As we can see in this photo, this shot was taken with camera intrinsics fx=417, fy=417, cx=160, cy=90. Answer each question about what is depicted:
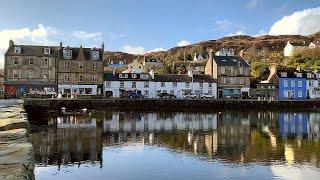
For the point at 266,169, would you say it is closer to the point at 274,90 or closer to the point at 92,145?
the point at 92,145

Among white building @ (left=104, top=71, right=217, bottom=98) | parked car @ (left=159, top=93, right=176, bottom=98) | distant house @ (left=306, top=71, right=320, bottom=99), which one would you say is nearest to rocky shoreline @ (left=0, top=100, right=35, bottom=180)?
white building @ (left=104, top=71, right=217, bottom=98)

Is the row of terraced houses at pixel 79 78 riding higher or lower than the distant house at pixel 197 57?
lower

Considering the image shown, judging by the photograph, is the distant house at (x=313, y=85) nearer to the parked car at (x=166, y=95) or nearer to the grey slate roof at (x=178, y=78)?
the grey slate roof at (x=178, y=78)

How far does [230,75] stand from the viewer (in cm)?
8750

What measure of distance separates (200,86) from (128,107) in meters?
21.8

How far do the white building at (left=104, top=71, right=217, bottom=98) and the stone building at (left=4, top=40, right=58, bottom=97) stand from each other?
10.8 metres

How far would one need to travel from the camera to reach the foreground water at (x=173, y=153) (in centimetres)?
1916

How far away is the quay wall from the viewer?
64188 millimetres

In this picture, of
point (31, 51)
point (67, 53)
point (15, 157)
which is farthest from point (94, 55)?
point (15, 157)

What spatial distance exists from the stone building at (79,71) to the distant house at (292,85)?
3874cm

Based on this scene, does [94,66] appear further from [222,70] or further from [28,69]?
[222,70]

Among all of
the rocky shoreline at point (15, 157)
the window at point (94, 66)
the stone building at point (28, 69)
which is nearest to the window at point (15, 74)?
the stone building at point (28, 69)

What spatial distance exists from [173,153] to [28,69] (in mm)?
57117

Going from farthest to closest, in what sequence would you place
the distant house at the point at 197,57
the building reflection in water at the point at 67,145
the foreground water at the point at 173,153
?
the distant house at the point at 197,57
the building reflection in water at the point at 67,145
the foreground water at the point at 173,153
